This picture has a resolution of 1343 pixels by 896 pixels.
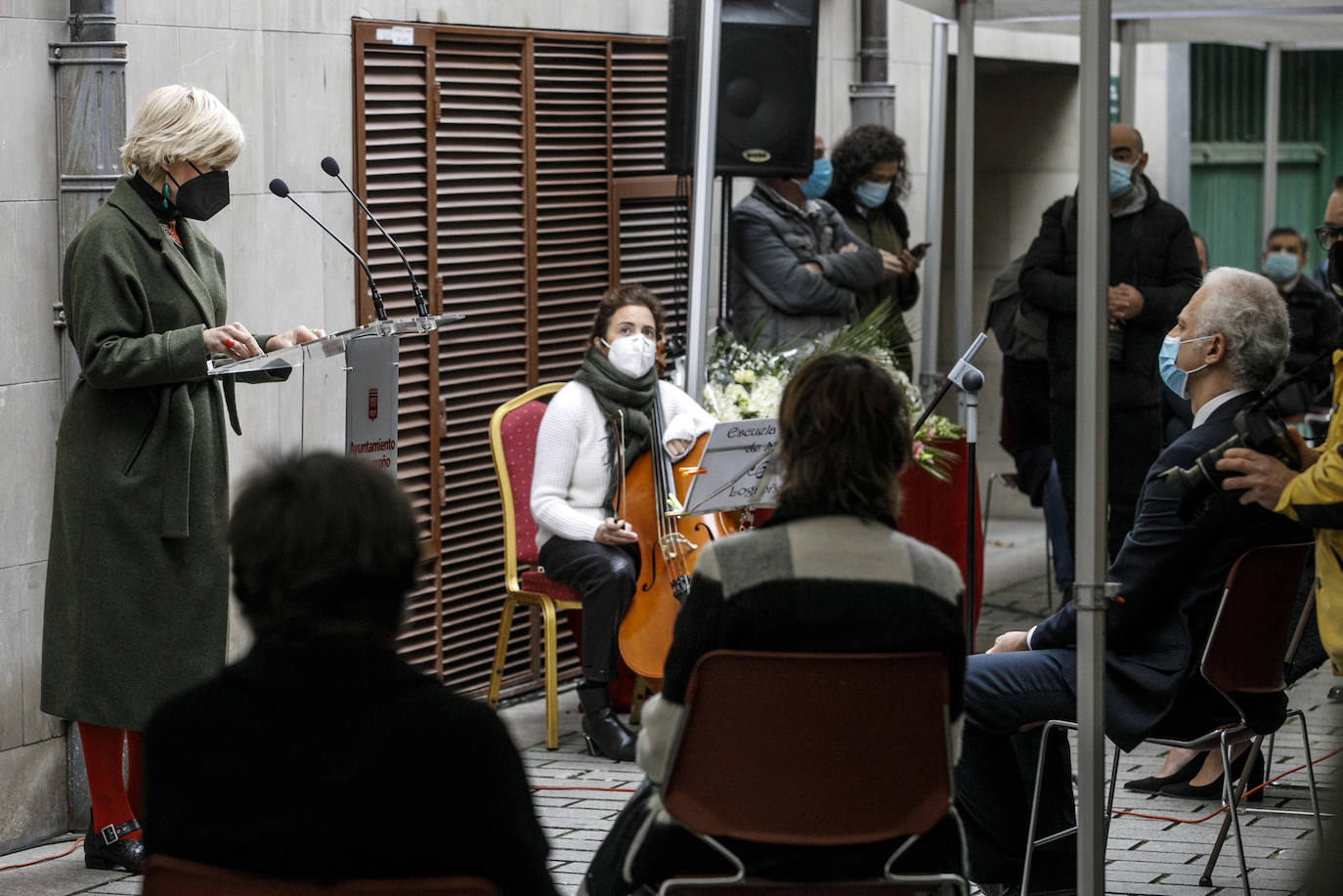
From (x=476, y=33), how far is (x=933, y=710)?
4439mm

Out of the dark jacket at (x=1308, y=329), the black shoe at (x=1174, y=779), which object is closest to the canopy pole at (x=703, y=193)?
the black shoe at (x=1174, y=779)

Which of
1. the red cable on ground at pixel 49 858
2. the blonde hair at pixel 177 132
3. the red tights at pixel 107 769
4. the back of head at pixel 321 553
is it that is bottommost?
the red cable on ground at pixel 49 858

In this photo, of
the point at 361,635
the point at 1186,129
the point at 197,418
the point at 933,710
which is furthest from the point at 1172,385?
the point at 1186,129

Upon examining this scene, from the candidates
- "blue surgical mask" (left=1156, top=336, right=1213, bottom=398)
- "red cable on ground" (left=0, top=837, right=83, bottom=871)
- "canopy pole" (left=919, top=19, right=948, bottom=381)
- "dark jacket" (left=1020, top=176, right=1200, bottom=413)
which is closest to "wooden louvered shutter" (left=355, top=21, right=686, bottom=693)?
"canopy pole" (left=919, top=19, right=948, bottom=381)

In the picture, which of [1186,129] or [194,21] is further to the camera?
[1186,129]

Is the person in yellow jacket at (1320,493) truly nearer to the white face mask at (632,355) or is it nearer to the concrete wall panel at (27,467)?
the white face mask at (632,355)

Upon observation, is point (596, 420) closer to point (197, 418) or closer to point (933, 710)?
point (197, 418)

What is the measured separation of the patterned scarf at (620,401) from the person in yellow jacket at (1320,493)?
2.69 m

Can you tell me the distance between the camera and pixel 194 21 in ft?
18.4

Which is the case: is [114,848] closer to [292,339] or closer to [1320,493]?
[292,339]

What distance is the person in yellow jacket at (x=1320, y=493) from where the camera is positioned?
3820mm

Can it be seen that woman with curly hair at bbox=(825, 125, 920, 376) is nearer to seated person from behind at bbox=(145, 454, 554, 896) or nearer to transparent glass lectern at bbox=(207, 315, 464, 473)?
transparent glass lectern at bbox=(207, 315, 464, 473)

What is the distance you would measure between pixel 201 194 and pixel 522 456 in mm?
2055

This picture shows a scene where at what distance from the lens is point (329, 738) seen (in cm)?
233
